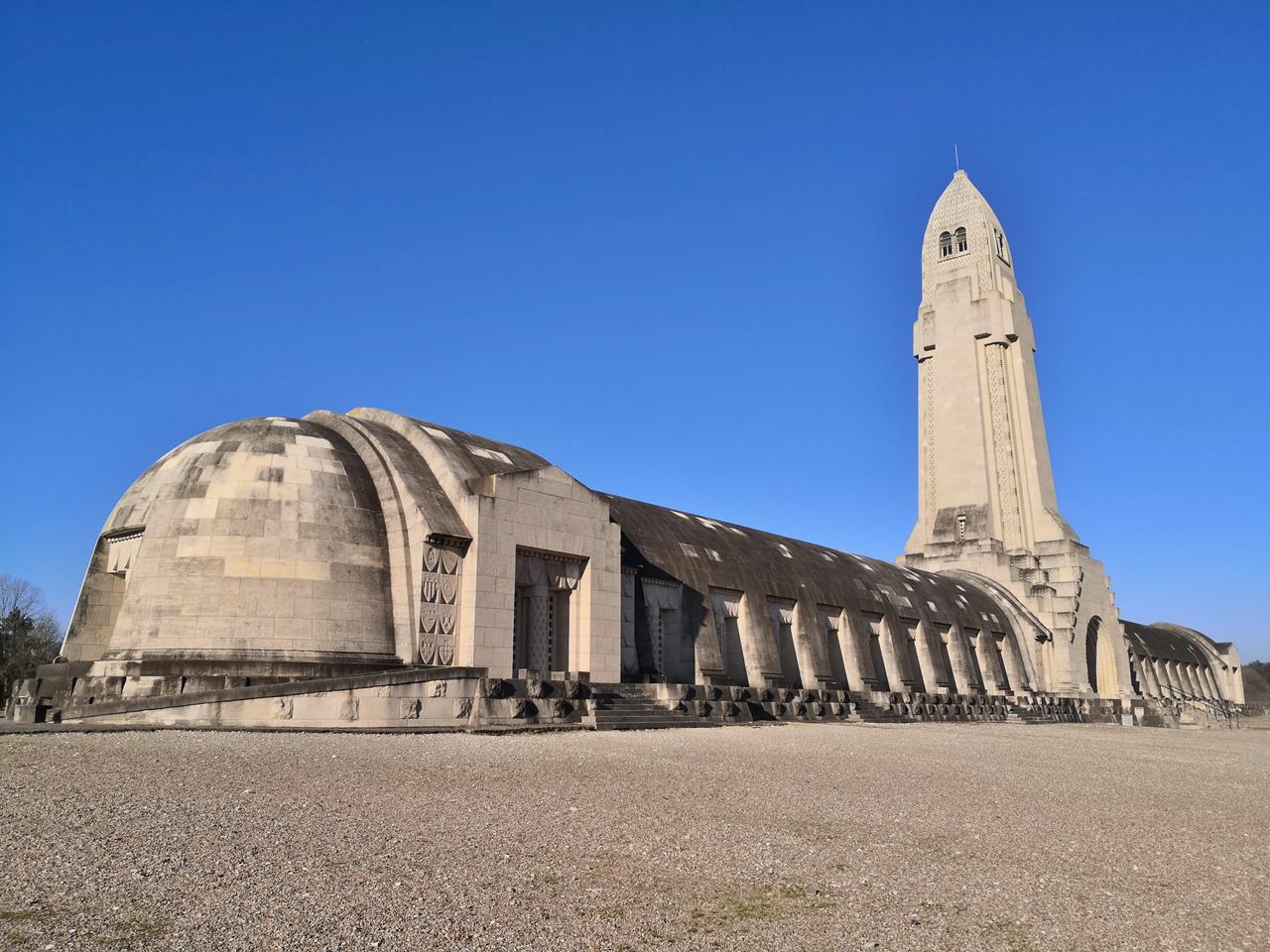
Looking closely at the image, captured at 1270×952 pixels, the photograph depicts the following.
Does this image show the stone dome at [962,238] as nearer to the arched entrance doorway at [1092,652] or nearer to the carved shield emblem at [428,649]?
the arched entrance doorway at [1092,652]

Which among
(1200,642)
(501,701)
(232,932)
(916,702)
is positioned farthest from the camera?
(1200,642)

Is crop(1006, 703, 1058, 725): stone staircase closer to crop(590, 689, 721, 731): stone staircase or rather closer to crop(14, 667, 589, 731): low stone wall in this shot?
crop(590, 689, 721, 731): stone staircase

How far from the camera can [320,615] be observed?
20.7 m

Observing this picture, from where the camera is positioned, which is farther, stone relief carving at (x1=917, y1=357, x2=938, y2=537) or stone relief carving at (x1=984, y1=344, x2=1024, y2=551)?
stone relief carving at (x1=917, y1=357, x2=938, y2=537)

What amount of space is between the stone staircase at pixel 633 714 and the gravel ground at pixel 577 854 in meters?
7.16

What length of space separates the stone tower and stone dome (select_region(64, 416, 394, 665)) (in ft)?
136

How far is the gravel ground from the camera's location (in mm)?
5895

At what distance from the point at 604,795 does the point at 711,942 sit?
186 inches

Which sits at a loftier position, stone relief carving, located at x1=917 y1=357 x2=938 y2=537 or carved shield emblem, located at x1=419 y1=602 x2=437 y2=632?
stone relief carving, located at x1=917 y1=357 x2=938 y2=537

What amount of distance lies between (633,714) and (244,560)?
948 centimetres

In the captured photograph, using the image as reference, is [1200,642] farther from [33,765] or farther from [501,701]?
[33,765]

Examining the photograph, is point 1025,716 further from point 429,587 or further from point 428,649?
point 429,587

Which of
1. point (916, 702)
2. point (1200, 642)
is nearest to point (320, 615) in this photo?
point (916, 702)

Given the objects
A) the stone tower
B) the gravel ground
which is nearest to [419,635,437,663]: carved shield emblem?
the gravel ground
